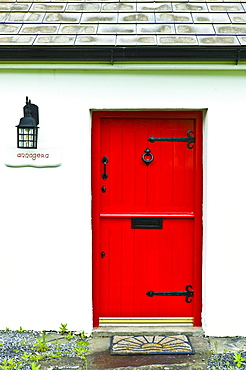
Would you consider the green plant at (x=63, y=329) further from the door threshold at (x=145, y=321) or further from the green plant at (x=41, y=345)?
the door threshold at (x=145, y=321)

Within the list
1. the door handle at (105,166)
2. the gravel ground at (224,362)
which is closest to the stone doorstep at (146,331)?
the gravel ground at (224,362)

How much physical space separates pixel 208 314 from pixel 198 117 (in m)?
2.29

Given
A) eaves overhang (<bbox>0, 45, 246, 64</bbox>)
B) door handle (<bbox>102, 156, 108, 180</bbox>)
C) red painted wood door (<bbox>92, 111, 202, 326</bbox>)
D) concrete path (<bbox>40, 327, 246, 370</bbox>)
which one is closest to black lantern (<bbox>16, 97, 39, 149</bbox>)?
eaves overhang (<bbox>0, 45, 246, 64</bbox>)

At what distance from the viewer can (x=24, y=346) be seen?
16.4 feet

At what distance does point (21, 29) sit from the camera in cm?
540

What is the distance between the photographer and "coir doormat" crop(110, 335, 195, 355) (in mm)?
4863

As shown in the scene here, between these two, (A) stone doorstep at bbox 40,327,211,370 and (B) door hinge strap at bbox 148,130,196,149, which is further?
(B) door hinge strap at bbox 148,130,196,149

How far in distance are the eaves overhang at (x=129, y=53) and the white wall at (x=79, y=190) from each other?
128 mm

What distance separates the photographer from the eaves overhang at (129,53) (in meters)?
5.05

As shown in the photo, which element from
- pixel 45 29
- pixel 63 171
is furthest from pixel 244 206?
pixel 45 29

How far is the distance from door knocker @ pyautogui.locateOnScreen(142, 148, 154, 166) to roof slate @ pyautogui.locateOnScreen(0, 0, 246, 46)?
3.96 feet

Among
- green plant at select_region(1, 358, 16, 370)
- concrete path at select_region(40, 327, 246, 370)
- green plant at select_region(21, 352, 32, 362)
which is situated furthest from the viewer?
green plant at select_region(21, 352, 32, 362)

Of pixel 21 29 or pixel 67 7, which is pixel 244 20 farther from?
pixel 21 29

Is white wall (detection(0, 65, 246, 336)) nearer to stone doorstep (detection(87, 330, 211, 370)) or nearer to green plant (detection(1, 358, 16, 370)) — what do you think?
stone doorstep (detection(87, 330, 211, 370))
